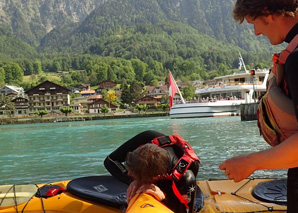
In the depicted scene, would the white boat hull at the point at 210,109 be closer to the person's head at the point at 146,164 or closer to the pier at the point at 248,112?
Answer: the pier at the point at 248,112

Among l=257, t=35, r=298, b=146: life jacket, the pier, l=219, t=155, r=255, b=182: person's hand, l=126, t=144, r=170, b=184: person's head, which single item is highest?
l=257, t=35, r=298, b=146: life jacket

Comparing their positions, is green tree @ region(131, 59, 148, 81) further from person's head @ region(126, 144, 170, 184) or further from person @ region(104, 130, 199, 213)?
person's head @ region(126, 144, 170, 184)

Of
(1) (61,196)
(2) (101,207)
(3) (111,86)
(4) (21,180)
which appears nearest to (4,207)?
(1) (61,196)

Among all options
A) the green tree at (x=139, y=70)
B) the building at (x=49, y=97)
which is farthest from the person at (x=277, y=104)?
the green tree at (x=139, y=70)

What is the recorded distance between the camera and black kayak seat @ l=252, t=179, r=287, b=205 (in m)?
3.03

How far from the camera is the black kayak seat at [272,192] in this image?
3.03 meters

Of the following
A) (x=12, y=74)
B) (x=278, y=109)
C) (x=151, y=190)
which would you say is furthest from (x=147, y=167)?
(x=12, y=74)

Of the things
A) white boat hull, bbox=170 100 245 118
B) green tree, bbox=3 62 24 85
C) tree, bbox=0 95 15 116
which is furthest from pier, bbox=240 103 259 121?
green tree, bbox=3 62 24 85

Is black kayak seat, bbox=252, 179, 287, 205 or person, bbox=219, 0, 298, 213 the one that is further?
black kayak seat, bbox=252, 179, 287, 205

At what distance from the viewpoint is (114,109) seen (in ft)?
289

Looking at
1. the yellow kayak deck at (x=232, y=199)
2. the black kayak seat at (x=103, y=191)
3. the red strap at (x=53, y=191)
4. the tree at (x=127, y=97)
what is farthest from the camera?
the tree at (x=127, y=97)

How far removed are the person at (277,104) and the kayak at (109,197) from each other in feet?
5.99

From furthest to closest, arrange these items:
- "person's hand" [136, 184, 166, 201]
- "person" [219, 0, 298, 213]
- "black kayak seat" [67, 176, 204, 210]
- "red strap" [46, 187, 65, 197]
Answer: "red strap" [46, 187, 65, 197], "black kayak seat" [67, 176, 204, 210], "person's hand" [136, 184, 166, 201], "person" [219, 0, 298, 213]

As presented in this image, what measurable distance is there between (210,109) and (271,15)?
44085mm
